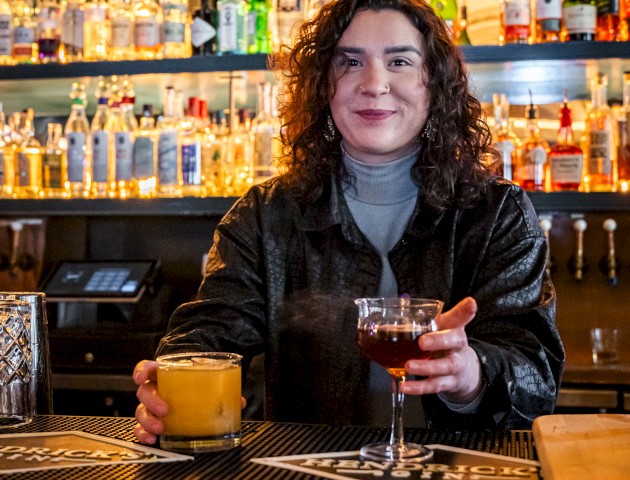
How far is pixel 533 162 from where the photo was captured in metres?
2.78

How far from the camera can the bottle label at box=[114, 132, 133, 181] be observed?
2.96 m

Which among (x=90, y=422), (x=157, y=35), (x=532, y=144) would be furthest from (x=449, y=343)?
(x=157, y=35)

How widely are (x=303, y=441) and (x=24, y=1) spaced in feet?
8.08

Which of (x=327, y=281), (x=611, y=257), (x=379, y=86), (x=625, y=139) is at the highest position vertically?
(x=379, y=86)

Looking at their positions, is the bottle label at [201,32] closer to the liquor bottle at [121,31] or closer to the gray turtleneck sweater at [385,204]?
the liquor bottle at [121,31]

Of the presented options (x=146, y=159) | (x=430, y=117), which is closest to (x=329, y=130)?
(x=430, y=117)

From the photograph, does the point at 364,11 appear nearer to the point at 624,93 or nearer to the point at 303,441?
the point at 303,441

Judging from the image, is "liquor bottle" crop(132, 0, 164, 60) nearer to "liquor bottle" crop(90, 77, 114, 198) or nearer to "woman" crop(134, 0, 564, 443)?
"liquor bottle" crop(90, 77, 114, 198)

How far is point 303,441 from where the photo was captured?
1185 mm

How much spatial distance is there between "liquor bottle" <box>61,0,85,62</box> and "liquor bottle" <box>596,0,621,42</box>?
1.57 meters

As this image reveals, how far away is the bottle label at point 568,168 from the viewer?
271 centimetres

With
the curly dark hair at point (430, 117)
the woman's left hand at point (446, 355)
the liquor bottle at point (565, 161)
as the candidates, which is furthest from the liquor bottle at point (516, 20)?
the woman's left hand at point (446, 355)

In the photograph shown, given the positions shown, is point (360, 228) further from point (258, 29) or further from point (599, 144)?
point (258, 29)

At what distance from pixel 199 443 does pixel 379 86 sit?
84cm
